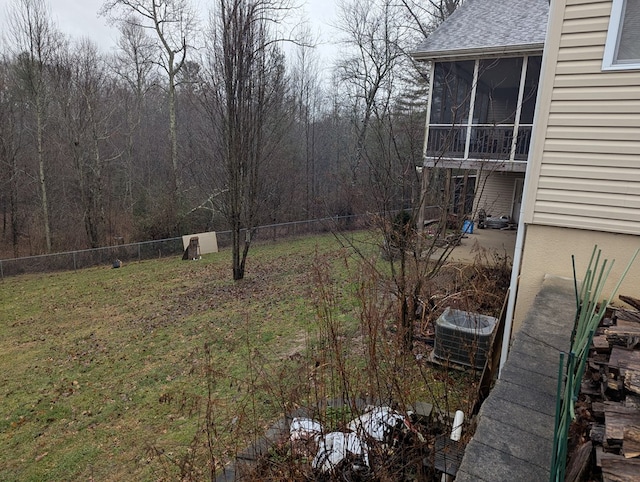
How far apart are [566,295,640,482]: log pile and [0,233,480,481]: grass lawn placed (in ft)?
5.88

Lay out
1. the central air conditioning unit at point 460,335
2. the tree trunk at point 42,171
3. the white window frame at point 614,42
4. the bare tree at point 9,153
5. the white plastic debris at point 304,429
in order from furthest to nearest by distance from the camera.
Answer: the bare tree at point 9,153 < the tree trunk at point 42,171 < the central air conditioning unit at point 460,335 < the white window frame at point 614,42 < the white plastic debris at point 304,429

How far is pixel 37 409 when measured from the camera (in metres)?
5.06

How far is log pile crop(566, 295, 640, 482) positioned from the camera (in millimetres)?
1252

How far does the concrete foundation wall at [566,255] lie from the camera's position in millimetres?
3211

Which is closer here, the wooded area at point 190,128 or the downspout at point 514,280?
the downspout at point 514,280

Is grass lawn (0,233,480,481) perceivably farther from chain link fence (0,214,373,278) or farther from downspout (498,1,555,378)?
downspout (498,1,555,378)

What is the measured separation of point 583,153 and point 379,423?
2823 mm

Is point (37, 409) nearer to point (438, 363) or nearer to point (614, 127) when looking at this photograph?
point (438, 363)

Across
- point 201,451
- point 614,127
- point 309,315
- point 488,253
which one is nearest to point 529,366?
point 614,127

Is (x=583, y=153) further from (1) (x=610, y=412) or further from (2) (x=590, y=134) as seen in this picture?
(1) (x=610, y=412)

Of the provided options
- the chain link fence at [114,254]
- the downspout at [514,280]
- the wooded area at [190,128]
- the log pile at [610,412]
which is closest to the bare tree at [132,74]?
the wooded area at [190,128]

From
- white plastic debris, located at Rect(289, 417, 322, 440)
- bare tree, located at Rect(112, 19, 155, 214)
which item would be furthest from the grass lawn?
bare tree, located at Rect(112, 19, 155, 214)

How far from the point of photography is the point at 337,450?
271cm

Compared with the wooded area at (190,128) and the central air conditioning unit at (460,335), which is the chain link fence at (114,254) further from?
the central air conditioning unit at (460,335)
